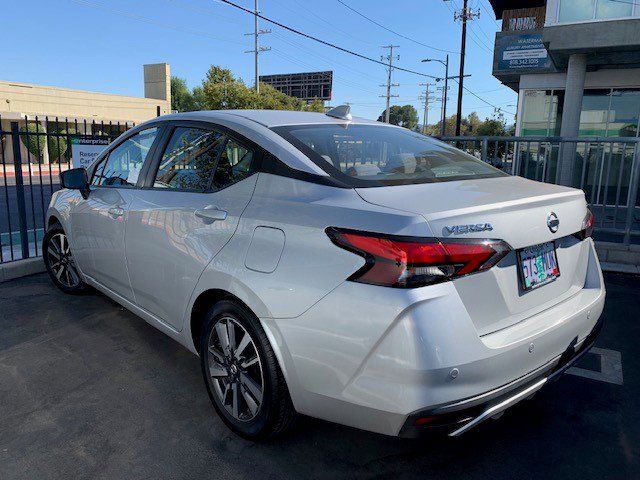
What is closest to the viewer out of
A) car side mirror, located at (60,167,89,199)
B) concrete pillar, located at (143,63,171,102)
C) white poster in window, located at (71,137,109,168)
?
car side mirror, located at (60,167,89,199)

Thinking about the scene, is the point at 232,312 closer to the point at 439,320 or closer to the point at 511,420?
the point at 439,320

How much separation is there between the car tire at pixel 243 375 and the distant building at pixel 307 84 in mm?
84770

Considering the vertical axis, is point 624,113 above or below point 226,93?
below

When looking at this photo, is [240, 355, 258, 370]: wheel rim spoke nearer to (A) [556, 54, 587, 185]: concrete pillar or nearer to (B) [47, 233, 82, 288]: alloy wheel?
(B) [47, 233, 82, 288]: alloy wheel

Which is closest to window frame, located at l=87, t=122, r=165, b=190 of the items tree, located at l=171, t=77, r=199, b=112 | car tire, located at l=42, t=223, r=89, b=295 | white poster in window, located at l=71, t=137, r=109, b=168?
car tire, located at l=42, t=223, r=89, b=295

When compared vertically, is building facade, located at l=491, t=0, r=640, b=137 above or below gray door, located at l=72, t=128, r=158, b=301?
above

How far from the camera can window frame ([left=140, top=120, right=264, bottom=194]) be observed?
2.53m

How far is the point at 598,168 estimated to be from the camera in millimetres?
6309

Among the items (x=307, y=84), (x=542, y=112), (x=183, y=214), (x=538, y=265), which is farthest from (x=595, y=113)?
(x=307, y=84)

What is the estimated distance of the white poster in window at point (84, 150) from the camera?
21.6ft

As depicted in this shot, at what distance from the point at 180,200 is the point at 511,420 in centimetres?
222

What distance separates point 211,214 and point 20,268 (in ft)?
13.2

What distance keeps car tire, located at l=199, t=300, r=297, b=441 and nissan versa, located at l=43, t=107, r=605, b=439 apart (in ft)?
0.03

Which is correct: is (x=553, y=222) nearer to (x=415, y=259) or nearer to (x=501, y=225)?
(x=501, y=225)
